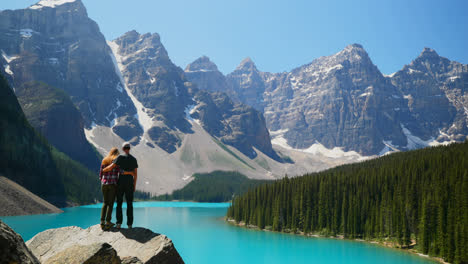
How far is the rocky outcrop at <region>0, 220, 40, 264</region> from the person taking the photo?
749 centimetres

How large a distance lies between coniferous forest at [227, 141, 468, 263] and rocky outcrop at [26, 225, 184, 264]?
160ft

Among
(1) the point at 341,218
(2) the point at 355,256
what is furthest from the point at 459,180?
(1) the point at 341,218

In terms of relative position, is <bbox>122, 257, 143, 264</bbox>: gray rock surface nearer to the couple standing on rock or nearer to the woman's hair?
the couple standing on rock

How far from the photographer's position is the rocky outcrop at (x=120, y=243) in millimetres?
12695

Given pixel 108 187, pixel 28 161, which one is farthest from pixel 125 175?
pixel 28 161

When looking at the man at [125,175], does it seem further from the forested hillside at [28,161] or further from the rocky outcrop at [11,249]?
the forested hillside at [28,161]

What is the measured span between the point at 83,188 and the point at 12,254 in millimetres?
178316

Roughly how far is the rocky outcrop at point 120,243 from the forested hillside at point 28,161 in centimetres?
11779

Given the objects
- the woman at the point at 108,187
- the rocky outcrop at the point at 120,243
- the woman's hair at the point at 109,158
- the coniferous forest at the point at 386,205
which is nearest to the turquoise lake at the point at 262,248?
the coniferous forest at the point at 386,205

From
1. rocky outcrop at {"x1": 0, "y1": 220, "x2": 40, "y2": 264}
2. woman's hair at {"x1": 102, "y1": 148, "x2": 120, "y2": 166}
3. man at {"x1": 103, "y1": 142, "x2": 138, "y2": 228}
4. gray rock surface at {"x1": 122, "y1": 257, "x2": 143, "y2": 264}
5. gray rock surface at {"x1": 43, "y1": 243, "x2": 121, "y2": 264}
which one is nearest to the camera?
rocky outcrop at {"x1": 0, "y1": 220, "x2": 40, "y2": 264}

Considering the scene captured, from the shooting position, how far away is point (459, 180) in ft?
194

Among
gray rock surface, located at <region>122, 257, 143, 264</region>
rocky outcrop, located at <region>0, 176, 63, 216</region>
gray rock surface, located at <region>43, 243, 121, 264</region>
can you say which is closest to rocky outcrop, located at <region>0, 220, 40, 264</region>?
gray rock surface, located at <region>43, 243, 121, 264</region>

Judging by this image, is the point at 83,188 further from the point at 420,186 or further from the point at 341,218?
the point at 420,186

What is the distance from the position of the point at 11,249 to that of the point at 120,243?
623 cm
